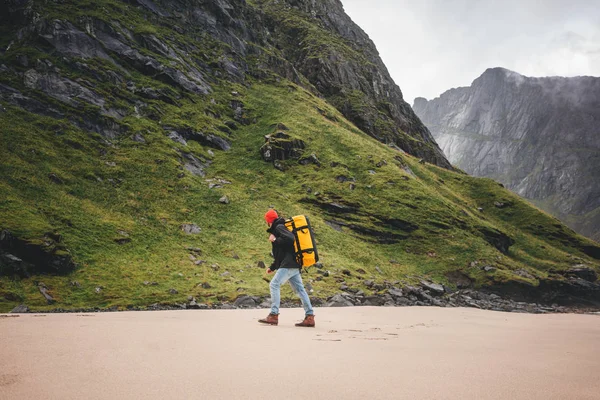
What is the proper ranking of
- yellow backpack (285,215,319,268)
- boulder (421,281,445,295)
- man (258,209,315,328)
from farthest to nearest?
boulder (421,281,445,295) → yellow backpack (285,215,319,268) → man (258,209,315,328)

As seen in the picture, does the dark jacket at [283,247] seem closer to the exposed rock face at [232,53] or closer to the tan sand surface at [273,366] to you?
the tan sand surface at [273,366]

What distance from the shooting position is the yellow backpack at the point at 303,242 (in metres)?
9.69

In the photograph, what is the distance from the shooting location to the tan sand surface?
348 cm

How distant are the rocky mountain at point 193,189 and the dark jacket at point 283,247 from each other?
28.0 feet

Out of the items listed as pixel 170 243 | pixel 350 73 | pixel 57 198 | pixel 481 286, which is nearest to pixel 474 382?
pixel 170 243

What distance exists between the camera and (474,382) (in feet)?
13.1

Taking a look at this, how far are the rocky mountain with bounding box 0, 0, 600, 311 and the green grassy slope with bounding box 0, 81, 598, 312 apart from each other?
158 mm

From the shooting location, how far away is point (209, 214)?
30047 mm

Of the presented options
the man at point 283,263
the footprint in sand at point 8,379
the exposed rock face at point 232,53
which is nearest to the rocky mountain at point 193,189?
the exposed rock face at point 232,53

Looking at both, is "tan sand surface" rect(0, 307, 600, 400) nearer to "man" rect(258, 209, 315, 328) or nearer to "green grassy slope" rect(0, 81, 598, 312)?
"man" rect(258, 209, 315, 328)

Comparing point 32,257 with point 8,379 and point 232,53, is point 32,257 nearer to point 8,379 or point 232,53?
point 8,379

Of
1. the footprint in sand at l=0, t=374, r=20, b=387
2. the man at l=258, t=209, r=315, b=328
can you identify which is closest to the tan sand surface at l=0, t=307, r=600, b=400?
the footprint in sand at l=0, t=374, r=20, b=387

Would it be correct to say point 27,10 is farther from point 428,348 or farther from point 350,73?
point 350,73

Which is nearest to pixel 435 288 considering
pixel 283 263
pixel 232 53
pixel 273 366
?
pixel 283 263
